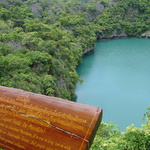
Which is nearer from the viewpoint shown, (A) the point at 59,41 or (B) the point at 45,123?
(B) the point at 45,123

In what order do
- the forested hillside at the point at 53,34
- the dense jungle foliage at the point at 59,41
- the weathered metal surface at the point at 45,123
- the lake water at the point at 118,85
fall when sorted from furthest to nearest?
1. the lake water at the point at 118,85
2. the forested hillside at the point at 53,34
3. the dense jungle foliage at the point at 59,41
4. the weathered metal surface at the point at 45,123

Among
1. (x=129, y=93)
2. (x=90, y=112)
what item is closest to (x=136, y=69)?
(x=129, y=93)

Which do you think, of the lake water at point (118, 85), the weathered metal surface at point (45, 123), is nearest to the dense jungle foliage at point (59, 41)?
the lake water at point (118, 85)

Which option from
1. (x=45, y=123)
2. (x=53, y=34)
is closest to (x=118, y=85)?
(x=53, y=34)

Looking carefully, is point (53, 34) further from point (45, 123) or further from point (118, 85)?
point (45, 123)

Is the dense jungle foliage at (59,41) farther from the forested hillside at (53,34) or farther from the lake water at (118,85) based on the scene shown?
the lake water at (118,85)

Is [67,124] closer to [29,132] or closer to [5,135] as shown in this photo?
[29,132]

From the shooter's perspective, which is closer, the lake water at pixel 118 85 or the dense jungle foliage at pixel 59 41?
the dense jungle foliage at pixel 59 41
